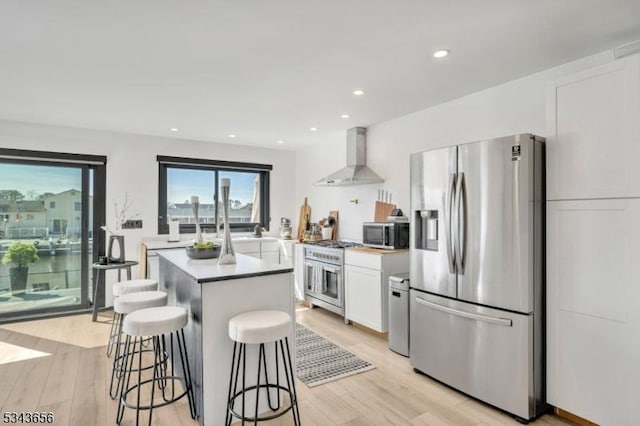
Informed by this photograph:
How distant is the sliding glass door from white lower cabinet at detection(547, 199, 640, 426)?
17.6 feet

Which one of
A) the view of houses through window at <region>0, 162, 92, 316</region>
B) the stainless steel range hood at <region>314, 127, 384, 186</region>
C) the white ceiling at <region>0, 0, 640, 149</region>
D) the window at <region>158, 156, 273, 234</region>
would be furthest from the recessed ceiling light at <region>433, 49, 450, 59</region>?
the view of houses through window at <region>0, 162, 92, 316</region>

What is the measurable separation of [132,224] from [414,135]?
13.4 ft

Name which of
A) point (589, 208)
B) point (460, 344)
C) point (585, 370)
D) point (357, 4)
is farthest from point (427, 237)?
point (357, 4)

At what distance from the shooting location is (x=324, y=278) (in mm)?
4699

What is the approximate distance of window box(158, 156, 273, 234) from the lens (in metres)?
Answer: 5.45

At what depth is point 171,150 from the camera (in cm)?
540

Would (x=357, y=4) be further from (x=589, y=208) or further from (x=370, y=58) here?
(x=589, y=208)

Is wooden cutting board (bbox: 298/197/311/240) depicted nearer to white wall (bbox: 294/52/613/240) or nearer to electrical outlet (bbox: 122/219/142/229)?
white wall (bbox: 294/52/613/240)

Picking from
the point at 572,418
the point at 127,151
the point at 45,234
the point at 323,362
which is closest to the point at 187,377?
the point at 323,362

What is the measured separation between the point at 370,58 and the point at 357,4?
0.71 m

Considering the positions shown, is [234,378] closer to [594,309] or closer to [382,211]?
[594,309]

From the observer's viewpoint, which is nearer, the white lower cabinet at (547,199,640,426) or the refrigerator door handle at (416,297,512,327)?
the white lower cabinet at (547,199,640,426)

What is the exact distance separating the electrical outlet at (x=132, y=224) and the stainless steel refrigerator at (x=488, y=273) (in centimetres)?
412

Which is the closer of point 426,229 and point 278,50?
point 278,50
